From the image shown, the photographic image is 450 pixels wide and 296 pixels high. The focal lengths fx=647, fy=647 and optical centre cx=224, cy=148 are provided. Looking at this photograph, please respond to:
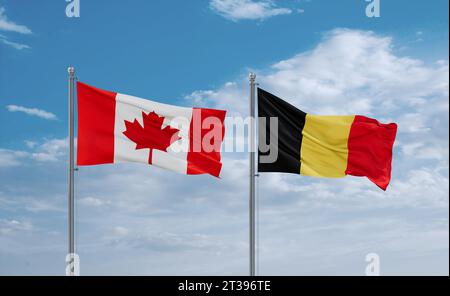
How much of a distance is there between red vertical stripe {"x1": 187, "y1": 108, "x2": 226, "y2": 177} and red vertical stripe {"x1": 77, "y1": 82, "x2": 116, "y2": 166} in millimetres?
2011

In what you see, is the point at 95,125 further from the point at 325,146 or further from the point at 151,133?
the point at 325,146

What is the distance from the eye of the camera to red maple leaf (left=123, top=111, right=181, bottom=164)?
16.2 m

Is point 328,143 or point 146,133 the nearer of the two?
point 146,133

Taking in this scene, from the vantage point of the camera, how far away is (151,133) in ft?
53.5

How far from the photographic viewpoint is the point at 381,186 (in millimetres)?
16625

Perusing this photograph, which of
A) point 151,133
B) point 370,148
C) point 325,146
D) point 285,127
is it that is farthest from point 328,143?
point 151,133

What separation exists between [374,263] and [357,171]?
8.17 feet

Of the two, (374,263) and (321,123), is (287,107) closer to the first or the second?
(321,123)

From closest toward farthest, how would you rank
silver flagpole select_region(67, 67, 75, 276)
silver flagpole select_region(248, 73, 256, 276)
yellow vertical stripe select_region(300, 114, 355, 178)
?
silver flagpole select_region(67, 67, 75, 276) → silver flagpole select_region(248, 73, 256, 276) → yellow vertical stripe select_region(300, 114, 355, 178)

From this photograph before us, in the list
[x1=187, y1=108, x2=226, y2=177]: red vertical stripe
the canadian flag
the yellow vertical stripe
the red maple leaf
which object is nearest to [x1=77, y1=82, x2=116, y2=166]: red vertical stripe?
the canadian flag

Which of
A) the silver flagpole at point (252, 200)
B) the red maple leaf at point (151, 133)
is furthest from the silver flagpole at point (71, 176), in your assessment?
the silver flagpole at point (252, 200)

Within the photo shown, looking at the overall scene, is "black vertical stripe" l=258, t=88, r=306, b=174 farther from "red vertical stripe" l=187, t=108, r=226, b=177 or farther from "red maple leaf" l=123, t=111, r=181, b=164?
"red maple leaf" l=123, t=111, r=181, b=164

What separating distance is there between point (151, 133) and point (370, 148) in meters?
5.66
